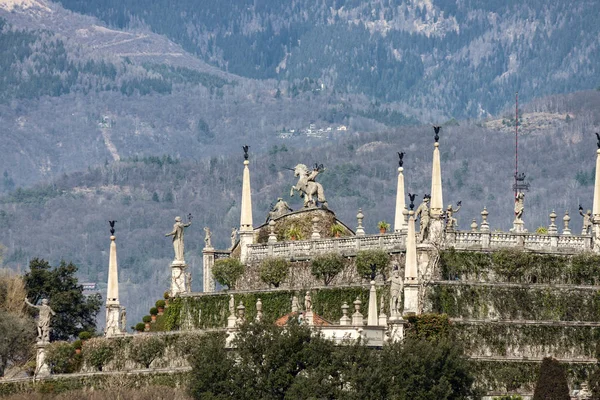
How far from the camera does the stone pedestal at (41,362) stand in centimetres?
14462

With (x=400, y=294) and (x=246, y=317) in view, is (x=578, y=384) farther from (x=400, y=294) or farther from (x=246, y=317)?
(x=246, y=317)

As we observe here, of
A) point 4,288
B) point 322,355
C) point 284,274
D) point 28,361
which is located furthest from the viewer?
point 4,288

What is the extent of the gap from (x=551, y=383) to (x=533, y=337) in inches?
319

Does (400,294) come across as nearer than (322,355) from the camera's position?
No

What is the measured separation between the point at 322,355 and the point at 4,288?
49.3m

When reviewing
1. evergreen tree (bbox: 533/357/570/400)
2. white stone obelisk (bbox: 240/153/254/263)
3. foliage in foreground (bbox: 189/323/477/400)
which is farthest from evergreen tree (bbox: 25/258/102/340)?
evergreen tree (bbox: 533/357/570/400)

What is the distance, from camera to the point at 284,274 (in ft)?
472

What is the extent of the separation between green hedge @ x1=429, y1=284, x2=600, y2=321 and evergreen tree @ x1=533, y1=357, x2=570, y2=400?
9.08m

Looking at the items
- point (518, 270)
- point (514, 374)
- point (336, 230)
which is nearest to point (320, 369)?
point (514, 374)

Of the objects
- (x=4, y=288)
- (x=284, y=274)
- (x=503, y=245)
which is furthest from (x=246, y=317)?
(x=4, y=288)

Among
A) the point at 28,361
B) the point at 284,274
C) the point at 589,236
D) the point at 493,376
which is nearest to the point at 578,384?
the point at 493,376

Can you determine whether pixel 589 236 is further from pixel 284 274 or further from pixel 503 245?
pixel 284 274

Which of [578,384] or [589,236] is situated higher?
[589,236]

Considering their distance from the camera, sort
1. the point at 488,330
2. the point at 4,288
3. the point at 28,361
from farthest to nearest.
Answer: the point at 4,288
the point at 28,361
the point at 488,330
